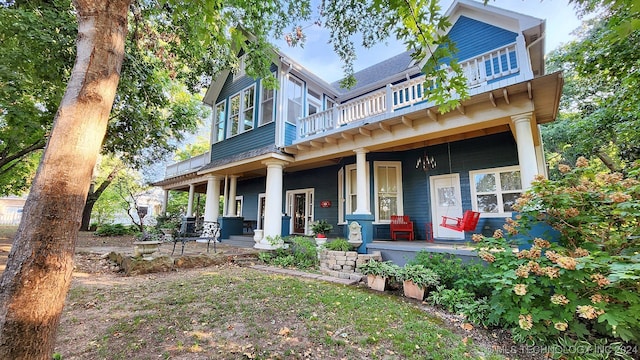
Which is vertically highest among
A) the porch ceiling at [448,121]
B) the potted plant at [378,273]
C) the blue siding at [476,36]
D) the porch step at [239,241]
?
the blue siding at [476,36]

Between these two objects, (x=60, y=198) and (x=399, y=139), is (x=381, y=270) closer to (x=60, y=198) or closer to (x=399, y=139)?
(x=399, y=139)

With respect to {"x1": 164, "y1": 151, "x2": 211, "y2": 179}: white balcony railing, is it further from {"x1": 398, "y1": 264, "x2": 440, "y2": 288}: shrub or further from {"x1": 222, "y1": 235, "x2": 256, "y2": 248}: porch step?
{"x1": 398, "y1": 264, "x2": 440, "y2": 288}: shrub

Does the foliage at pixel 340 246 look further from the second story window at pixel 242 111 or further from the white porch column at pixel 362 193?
the second story window at pixel 242 111

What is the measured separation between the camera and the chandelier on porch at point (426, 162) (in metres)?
7.46

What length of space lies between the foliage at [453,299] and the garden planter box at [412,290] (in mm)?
165

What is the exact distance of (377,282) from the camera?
198 inches

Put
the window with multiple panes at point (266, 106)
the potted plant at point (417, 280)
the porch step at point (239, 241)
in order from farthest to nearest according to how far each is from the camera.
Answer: the porch step at point (239, 241) < the window with multiple panes at point (266, 106) < the potted plant at point (417, 280)

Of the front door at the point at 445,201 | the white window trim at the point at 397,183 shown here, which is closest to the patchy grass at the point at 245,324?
the front door at the point at 445,201

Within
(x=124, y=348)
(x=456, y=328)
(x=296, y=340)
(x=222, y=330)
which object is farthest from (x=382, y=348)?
(x=124, y=348)

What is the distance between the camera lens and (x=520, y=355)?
2.81 metres

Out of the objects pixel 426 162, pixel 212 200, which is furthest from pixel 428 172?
pixel 212 200

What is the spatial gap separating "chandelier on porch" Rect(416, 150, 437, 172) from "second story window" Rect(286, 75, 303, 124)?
407cm

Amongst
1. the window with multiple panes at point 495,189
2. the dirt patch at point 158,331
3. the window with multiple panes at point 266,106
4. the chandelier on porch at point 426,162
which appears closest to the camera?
the dirt patch at point 158,331

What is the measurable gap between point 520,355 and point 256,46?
6189 millimetres
